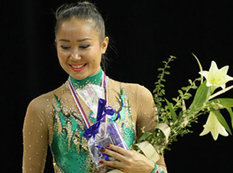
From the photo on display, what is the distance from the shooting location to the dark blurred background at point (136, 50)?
2355 mm

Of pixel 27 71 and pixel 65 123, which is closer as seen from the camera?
pixel 65 123

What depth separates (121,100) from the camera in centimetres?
174

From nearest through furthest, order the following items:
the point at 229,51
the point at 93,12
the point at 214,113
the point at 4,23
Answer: the point at 214,113 < the point at 93,12 < the point at 4,23 < the point at 229,51

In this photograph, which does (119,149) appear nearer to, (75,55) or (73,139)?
(73,139)

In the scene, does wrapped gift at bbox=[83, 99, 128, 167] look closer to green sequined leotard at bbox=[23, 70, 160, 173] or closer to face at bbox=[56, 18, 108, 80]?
green sequined leotard at bbox=[23, 70, 160, 173]

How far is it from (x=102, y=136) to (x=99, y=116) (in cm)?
7

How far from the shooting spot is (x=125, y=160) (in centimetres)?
156

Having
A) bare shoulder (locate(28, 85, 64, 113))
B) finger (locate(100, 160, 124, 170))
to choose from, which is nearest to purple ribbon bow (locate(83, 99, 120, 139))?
finger (locate(100, 160, 124, 170))

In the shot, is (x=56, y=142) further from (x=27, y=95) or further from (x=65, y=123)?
(x=27, y=95)

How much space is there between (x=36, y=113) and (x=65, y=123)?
4.5 inches

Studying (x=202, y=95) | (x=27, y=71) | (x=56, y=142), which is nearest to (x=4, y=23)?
(x=27, y=71)

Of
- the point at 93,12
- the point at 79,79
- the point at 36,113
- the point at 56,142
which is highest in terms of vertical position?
the point at 93,12

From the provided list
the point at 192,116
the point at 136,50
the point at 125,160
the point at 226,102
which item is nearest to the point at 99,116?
the point at 125,160

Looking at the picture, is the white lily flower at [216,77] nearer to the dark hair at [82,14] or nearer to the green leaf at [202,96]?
the green leaf at [202,96]
